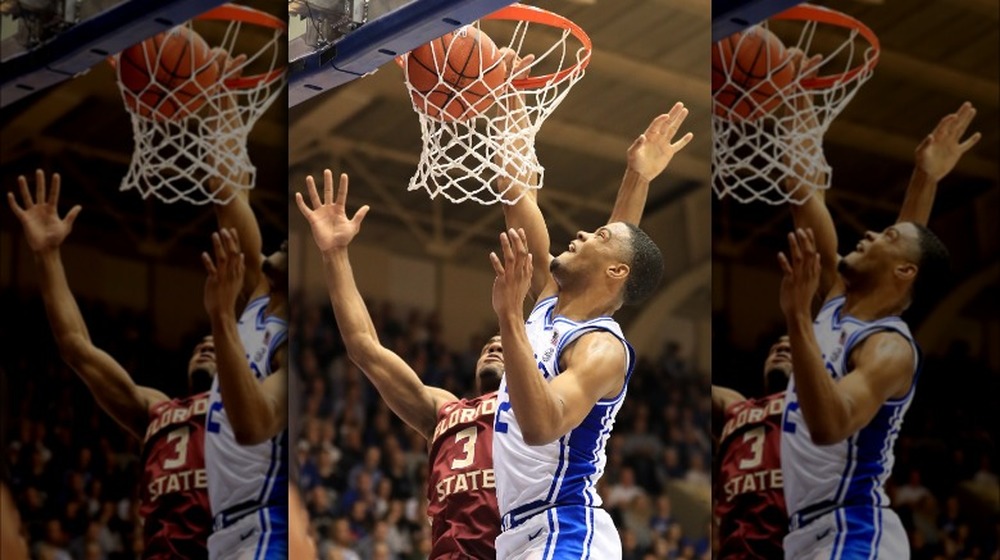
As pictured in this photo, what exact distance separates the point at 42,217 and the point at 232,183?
906 mm

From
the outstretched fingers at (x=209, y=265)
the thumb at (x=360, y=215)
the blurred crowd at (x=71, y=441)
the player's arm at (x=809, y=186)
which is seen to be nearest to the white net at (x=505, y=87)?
the thumb at (x=360, y=215)

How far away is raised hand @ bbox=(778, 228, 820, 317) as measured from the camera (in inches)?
196

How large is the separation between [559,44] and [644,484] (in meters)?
1.52

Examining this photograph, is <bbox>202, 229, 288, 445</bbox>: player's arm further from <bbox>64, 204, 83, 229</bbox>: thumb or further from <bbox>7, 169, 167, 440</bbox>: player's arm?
<bbox>64, 204, 83, 229</bbox>: thumb

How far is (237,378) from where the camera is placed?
5797 mm

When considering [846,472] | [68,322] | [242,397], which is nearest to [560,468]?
[846,472]

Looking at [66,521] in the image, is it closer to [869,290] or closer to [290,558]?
[290,558]

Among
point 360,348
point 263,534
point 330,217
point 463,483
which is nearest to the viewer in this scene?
point 463,483

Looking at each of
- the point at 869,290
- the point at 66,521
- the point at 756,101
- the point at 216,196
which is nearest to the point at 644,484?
the point at 869,290

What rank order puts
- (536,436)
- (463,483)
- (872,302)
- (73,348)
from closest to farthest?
(536,436) < (872,302) < (463,483) < (73,348)

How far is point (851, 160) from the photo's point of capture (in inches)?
195

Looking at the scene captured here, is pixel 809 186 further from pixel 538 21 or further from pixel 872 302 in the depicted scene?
pixel 538 21

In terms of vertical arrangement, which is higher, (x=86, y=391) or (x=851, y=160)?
(x=851, y=160)

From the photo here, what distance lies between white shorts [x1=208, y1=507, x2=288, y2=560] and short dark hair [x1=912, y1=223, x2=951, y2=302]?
2475mm
